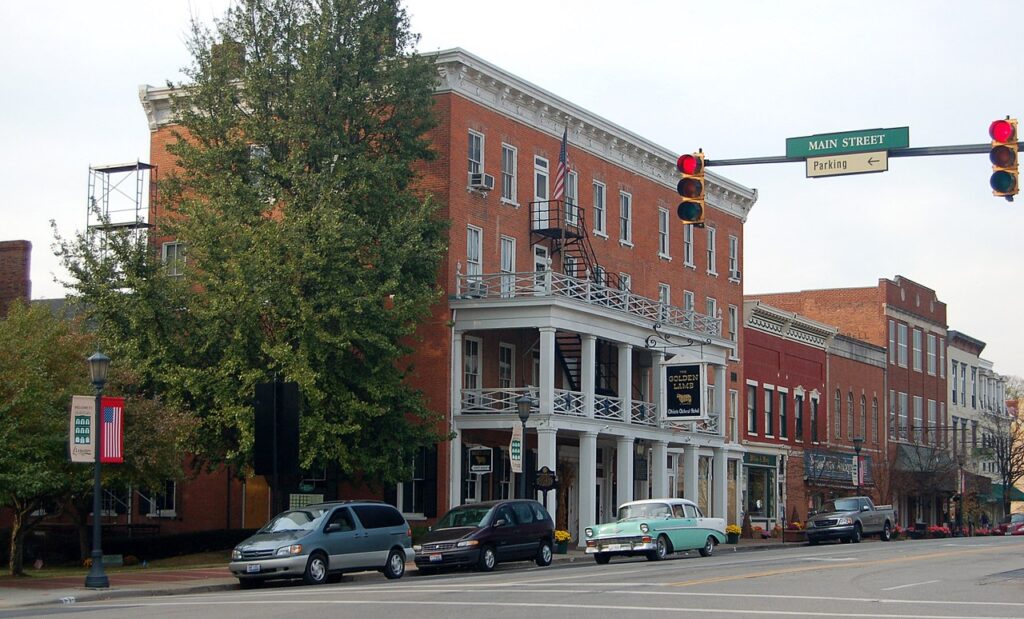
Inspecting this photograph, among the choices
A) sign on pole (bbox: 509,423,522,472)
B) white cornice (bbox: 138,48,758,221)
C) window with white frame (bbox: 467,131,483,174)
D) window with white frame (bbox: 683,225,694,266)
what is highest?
white cornice (bbox: 138,48,758,221)

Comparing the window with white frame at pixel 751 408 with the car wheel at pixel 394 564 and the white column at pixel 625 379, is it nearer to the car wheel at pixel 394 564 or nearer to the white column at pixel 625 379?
the white column at pixel 625 379

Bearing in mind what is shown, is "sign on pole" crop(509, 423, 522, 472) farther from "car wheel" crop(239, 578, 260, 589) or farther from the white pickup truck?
the white pickup truck

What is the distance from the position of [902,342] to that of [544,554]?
53675 millimetres

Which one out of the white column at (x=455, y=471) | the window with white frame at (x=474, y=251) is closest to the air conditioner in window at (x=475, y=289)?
the window with white frame at (x=474, y=251)

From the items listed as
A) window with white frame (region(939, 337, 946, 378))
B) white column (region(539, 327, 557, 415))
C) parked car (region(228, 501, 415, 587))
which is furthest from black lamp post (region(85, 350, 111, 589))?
window with white frame (region(939, 337, 946, 378))

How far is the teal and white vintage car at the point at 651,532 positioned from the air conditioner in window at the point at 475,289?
9.32 m

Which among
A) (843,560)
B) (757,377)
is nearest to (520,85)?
(843,560)

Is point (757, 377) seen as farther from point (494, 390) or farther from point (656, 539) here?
point (656, 539)

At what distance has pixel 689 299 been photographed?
5806 centimetres

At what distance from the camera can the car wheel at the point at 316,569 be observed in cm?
2711

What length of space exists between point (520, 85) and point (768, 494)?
27318 mm

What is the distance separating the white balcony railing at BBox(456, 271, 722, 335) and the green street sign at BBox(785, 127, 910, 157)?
21.7 metres

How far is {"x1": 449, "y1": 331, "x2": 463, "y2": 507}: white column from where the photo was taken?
42.5 metres

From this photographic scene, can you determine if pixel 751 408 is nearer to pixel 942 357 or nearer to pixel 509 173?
pixel 509 173
